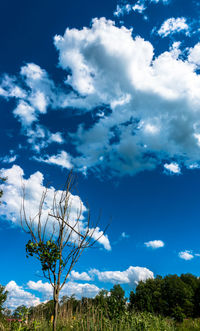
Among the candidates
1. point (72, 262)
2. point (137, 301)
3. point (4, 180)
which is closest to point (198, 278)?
point (137, 301)

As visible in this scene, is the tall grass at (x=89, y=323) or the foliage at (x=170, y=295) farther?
the foliage at (x=170, y=295)

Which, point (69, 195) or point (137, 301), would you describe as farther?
point (137, 301)

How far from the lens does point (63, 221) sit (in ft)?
16.6

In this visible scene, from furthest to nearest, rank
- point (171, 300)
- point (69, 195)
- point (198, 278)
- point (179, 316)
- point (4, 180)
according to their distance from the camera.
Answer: point (198, 278) < point (171, 300) < point (179, 316) < point (4, 180) < point (69, 195)

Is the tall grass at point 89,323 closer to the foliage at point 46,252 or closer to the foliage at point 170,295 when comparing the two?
the foliage at point 46,252

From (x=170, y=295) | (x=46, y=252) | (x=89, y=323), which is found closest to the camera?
(x=46, y=252)

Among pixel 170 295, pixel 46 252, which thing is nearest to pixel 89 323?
pixel 46 252

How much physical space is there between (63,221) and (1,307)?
14028 millimetres

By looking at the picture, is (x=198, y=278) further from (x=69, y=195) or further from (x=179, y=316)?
(x=69, y=195)

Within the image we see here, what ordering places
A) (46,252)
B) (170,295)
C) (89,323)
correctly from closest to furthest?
(46,252), (89,323), (170,295)

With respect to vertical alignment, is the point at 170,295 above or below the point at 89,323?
above

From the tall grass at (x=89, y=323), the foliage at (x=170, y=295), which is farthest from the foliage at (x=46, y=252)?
the foliage at (x=170, y=295)

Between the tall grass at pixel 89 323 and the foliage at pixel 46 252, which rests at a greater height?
the foliage at pixel 46 252

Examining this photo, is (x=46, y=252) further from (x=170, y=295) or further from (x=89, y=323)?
(x=170, y=295)
